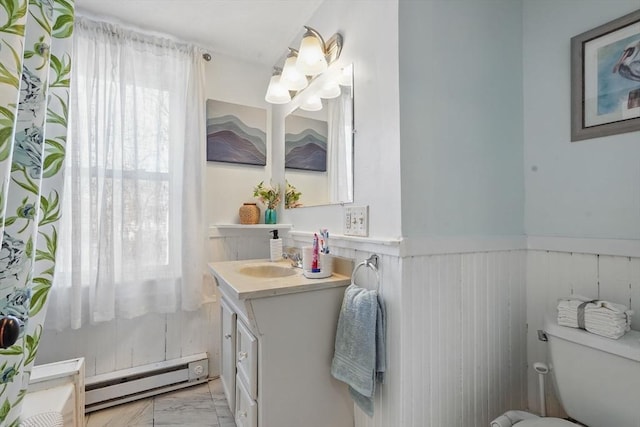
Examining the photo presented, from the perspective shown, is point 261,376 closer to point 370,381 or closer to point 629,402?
point 370,381

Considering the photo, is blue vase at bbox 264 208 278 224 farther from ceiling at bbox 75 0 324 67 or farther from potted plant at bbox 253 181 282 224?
ceiling at bbox 75 0 324 67

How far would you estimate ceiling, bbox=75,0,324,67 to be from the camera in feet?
5.43

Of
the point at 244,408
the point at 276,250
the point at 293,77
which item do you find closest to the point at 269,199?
the point at 276,250

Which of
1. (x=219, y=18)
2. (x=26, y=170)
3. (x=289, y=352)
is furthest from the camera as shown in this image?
(x=219, y=18)

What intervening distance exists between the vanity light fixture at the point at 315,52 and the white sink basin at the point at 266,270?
3.58ft

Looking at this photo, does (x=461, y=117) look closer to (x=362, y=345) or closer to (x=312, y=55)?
(x=312, y=55)

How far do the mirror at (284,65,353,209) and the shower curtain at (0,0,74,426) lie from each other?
3.46ft

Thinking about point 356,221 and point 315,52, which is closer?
point 356,221

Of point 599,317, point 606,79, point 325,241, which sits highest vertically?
point 606,79

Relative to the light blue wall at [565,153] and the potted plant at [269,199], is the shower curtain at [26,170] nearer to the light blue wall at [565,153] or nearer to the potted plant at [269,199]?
the potted plant at [269,199]

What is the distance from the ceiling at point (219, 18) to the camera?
1656 mm

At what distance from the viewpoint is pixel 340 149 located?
1.50 m

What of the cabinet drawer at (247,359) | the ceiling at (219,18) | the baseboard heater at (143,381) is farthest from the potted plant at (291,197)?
the baseboard heater at (143,381)

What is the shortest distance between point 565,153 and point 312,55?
1.29 metres
